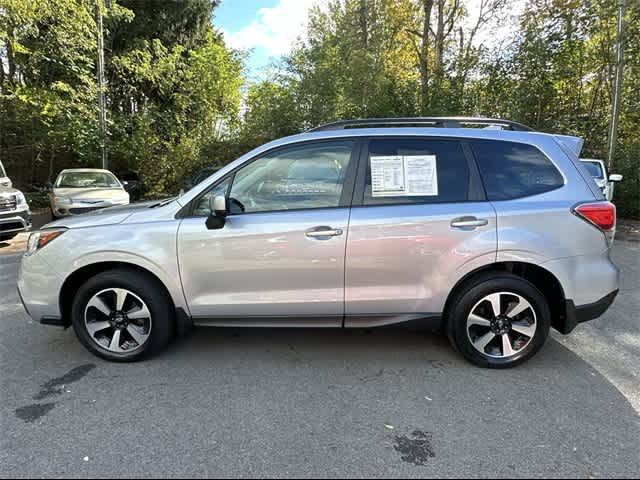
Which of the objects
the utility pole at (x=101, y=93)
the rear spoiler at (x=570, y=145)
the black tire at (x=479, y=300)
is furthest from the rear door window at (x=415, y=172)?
the utility pole at (x=101, y=93)

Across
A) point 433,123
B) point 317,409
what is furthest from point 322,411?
point 433,123

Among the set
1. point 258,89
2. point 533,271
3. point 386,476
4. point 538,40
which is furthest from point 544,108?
point 386,476

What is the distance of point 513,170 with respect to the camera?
3115 mm

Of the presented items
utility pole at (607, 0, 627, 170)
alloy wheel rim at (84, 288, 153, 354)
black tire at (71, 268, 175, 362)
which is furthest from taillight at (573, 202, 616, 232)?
utility pole at (607, 0, 627, 170)

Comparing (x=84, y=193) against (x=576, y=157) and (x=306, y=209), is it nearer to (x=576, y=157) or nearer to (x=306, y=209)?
(x=306, y=209)

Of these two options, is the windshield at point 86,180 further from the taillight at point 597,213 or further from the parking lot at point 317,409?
the taillight at point 597,213

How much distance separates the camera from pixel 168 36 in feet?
59.4

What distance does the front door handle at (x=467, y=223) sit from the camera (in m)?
2.97

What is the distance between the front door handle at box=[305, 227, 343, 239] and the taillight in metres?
1.72

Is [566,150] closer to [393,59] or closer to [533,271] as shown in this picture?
[533,271]

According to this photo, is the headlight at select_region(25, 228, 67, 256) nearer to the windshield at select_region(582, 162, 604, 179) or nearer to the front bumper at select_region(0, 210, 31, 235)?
the front bumper at select_region(0, 210, 31, 235)

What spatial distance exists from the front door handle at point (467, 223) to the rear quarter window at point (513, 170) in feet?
0.70

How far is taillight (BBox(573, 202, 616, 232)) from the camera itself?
2992 millimetres

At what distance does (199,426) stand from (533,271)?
263 centimetres
